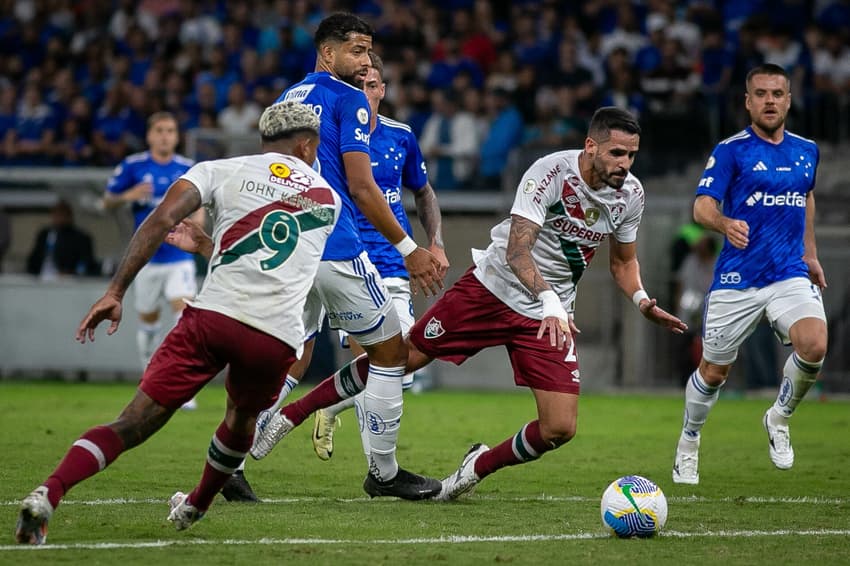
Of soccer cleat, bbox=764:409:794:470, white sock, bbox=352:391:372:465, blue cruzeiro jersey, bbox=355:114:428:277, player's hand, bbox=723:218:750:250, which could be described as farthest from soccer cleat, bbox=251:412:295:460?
soccer cleat, bbox=764:409:794:470

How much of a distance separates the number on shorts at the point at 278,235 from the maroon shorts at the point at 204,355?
0.34 metres

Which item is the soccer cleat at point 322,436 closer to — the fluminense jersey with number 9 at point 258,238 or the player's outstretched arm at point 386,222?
the player's outstretched arm at point 386,222

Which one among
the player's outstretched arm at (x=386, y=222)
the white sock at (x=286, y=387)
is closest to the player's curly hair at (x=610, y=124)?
the player's outstretched arm at (x=386, y=222)

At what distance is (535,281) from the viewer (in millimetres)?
7555

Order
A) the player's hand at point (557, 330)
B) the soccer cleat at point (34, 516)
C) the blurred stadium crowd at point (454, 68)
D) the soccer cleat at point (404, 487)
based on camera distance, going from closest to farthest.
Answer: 1. the soccer cleat at point (34, 516)
2. the player's hand at point (557, 330)
3. the soccer cleat at point (404, 487)
4. the blurred stadium crowd at point (454, 68)

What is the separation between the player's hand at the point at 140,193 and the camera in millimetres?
14227

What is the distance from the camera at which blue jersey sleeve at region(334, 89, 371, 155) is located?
7.58 metres

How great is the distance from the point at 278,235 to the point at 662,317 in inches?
101

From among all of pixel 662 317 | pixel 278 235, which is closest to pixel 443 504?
pixel 662 317

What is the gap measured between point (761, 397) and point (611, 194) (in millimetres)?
10092

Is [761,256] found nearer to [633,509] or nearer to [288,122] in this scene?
[633,509]

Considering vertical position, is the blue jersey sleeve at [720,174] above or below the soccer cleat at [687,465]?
above

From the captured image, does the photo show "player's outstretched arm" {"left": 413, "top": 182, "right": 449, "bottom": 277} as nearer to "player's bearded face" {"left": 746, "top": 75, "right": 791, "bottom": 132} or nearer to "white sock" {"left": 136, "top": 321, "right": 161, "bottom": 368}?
"player's bearded face" {"left": 746, "top": 75, "right": 791, "bottom": 132}

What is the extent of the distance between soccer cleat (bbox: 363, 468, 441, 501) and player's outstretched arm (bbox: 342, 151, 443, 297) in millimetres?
1272
